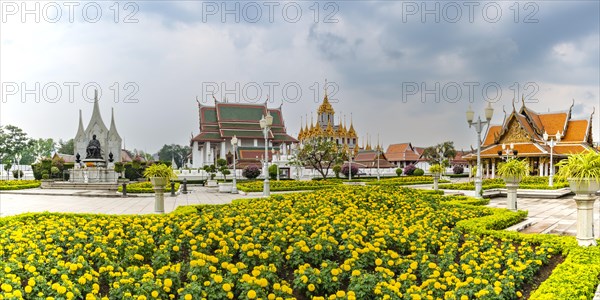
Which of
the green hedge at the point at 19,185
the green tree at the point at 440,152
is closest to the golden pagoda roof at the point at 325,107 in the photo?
the green tree at the point at 440,152

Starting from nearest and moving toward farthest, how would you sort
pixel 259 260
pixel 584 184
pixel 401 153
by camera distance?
1. pixel 259 260
2. pixel 584 184
3. pixel 401 153

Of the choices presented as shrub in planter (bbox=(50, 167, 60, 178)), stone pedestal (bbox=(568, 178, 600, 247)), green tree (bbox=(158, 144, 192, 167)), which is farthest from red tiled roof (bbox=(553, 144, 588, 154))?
green tree (bbox=(158, 144, 192, 167))

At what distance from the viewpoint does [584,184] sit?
687 centimetres

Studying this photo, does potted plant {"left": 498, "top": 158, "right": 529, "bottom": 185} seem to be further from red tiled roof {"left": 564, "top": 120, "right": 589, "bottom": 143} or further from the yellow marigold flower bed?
red tiled roof {"left": 564, "top": 120, "right": 589, "bottom": 143}

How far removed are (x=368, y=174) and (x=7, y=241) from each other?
1826 inches

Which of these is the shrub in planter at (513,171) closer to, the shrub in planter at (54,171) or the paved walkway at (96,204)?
the paved walkway at (96,204)

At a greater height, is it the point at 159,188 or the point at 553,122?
the point at 553,122

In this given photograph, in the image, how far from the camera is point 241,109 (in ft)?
196

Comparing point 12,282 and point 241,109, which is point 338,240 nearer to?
point 12,282

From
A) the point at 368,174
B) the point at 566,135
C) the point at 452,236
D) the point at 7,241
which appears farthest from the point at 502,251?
the point at 368,174

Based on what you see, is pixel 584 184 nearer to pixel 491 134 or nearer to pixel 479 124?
A: pixel 479 124

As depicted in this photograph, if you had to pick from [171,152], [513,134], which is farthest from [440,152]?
[171,152]

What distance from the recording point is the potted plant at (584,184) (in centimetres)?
687

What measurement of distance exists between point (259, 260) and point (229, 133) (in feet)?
170
